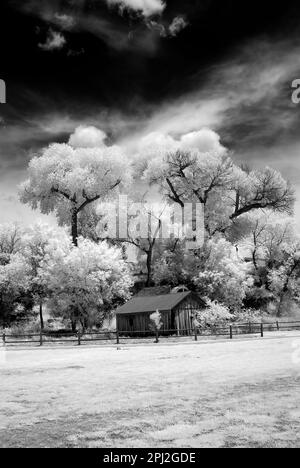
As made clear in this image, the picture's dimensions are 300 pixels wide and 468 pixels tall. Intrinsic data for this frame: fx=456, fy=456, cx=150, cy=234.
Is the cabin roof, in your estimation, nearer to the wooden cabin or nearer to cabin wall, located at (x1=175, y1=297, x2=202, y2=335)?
the wooden cabin

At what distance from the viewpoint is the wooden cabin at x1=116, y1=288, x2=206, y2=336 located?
41219 millimetres

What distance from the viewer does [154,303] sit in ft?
141

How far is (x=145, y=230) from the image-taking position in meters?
51.4

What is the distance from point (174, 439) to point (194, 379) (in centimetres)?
679

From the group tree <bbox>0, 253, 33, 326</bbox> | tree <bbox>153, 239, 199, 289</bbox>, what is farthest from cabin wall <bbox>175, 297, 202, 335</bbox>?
tree <bbox>0, 253, 33, 326</bbox>

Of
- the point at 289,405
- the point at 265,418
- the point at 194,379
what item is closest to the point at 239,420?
the point at 265,418

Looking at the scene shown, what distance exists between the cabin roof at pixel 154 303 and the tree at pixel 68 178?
427 inches

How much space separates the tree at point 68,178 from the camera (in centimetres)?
5094

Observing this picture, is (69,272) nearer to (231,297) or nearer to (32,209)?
(32,209)

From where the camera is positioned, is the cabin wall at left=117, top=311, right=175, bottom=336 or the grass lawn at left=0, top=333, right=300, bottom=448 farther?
the cabin wall at left=117, top=311, right=175, bottom=336

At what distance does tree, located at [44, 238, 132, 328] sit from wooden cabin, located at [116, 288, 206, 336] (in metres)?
3.16

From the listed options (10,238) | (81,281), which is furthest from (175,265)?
(10,238)

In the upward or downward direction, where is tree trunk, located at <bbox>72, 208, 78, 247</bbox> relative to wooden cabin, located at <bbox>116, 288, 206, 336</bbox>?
upward
